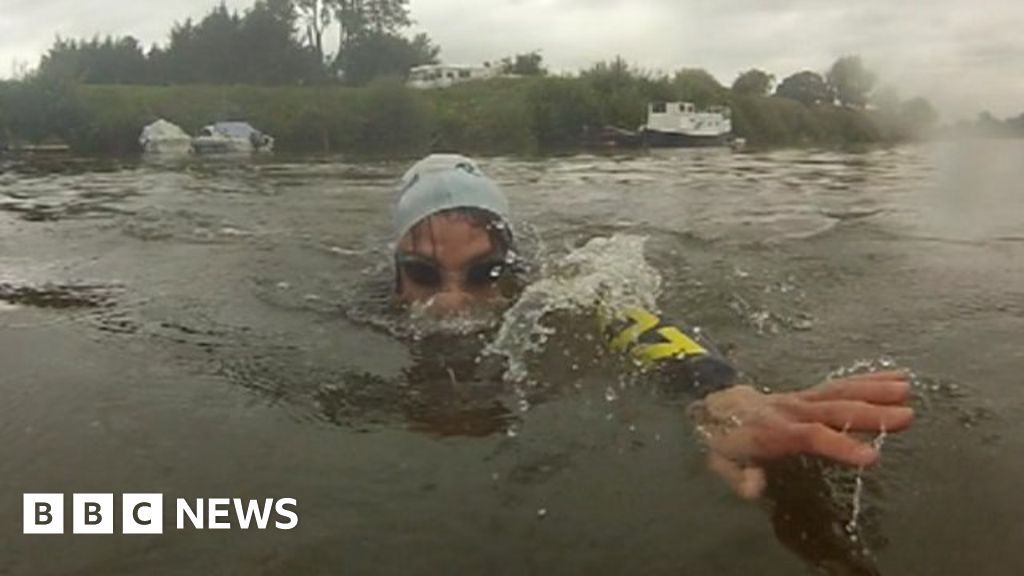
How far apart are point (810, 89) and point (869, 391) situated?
421cm

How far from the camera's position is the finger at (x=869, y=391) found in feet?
6.84

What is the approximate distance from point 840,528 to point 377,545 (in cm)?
99

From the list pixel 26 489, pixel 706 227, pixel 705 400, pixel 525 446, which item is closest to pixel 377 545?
pixel 525 446

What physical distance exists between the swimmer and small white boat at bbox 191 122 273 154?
24087 millimetres

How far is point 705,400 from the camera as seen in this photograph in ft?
9.11

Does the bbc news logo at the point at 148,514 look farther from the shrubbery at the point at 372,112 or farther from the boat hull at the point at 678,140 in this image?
the shrubbery at the point at 372,112

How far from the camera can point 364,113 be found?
126 feet

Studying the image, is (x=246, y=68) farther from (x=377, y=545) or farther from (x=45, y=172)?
(x=377, y=545)

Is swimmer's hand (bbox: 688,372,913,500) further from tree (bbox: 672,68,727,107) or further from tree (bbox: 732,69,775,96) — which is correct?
tree (bbox: 672,68,727,107)

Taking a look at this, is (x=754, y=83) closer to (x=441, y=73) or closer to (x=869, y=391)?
(x=869, y=391)

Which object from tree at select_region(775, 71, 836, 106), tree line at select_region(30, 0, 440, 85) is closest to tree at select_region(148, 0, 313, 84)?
tree line at select_region(30, 0, 440, 85)

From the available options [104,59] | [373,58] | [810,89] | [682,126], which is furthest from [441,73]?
[810,89]

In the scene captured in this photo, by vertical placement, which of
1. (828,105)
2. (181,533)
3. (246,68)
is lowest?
(181,533)

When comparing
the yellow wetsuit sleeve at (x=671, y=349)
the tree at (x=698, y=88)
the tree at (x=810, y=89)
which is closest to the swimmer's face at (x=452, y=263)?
the yellow wetsuit sleeve at (x=671, y=349)
